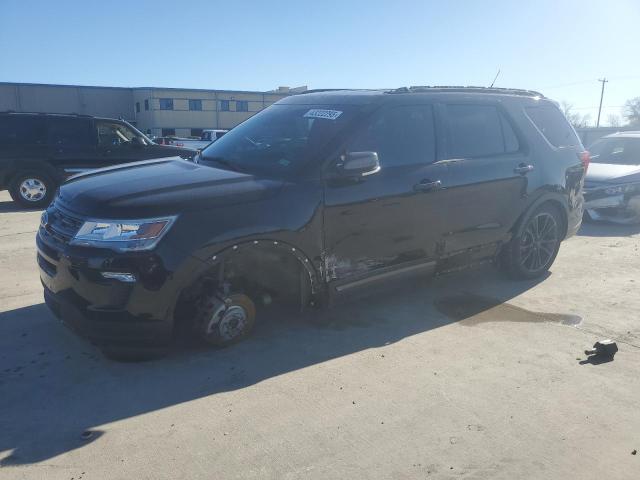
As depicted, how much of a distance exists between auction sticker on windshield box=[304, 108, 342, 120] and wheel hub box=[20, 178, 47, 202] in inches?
315

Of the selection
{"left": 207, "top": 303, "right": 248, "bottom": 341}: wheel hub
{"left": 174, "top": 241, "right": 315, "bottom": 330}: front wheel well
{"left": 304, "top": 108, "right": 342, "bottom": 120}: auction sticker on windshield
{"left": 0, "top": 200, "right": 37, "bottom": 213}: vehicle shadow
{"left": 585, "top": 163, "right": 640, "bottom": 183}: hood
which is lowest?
{"left": 0, "top": 200, "right": 37, "bottom": 213}: vehicle shadow

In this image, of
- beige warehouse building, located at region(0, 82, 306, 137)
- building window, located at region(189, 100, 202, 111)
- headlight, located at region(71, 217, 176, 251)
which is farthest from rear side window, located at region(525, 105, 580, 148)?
building window, located at region(189, 100, 202, 111)

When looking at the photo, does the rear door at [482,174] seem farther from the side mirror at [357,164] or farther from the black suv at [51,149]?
the black suv at [51,149]

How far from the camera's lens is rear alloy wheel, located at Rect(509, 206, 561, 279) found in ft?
18.0

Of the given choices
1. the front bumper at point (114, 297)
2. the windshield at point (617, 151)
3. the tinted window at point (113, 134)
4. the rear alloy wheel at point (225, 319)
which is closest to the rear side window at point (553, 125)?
the rear alloy wheel at point (225, 319)

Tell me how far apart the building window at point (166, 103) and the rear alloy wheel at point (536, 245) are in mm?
48980

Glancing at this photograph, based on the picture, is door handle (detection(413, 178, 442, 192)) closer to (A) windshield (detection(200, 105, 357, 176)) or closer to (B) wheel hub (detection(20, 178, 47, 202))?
(A) windshield (detection(200, 105, 357, 176))

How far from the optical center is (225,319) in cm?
374

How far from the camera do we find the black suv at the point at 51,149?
33.3 feet

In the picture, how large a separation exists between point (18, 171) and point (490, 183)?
30.2ft

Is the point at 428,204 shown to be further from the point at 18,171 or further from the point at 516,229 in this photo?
the point at 18,171

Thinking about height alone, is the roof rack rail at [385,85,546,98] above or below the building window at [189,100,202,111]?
below

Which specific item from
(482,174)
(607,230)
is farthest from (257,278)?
(607,230)

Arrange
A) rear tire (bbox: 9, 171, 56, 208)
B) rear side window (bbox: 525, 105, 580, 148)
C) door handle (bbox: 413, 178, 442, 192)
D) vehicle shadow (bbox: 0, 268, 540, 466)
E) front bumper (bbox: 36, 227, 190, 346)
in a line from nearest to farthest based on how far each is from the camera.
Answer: vehicle shadow (bbox: 0, 268, 540, 466), front bumper (bbox: 36, 227, 190, 346), door handle (bbox: 413, 178, 442, 192), rear side window (bbox: 525, 105, 580, 148), rear tire (bbox: 9, 171, 56, 208)
